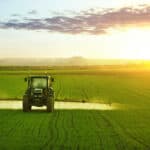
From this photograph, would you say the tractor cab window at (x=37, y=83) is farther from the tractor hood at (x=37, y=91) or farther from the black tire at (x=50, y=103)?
the black tire at (x=50, y=103)

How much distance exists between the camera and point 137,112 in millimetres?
34844

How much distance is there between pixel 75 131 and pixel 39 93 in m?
11.0

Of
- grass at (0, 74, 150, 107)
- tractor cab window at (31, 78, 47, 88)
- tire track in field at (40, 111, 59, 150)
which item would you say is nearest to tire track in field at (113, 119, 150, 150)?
tire track in field at (40, 111, 59, 150)

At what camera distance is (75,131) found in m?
23.8

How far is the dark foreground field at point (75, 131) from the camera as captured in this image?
772 inches

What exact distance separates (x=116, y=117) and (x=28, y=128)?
7913 mm

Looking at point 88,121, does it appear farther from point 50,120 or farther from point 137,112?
point 137,112

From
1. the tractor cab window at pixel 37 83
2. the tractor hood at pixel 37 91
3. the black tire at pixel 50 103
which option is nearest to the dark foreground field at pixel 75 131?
the black tire at pixel 50 103

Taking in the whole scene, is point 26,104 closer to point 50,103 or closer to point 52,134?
point 50,103

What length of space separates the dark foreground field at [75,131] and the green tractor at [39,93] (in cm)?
103

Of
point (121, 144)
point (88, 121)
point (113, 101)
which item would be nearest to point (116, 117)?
point (88, 121)

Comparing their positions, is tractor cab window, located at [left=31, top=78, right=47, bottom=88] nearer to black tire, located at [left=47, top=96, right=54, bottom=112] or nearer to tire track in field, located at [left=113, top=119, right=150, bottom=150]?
black tire, located at [left=47, top=96, right=54, bottom=112]

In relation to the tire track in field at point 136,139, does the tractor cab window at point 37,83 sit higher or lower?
higher

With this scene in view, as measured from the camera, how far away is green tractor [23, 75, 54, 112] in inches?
1350
